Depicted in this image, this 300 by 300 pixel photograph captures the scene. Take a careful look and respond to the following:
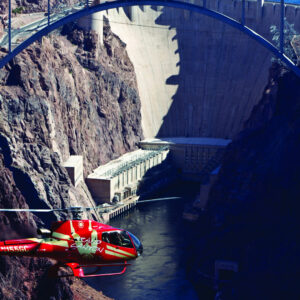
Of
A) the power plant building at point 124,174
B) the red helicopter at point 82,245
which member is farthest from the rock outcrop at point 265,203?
the red helicopter at point 82,245

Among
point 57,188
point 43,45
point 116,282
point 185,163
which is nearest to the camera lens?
point 116,282

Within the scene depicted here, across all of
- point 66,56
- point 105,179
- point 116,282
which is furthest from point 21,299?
point 66,56

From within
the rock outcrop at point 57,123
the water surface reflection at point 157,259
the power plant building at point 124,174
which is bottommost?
the water surface reflection at point 157,259

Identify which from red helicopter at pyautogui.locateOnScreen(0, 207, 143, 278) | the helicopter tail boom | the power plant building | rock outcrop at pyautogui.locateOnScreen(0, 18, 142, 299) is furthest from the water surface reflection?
the helicopter tail boom

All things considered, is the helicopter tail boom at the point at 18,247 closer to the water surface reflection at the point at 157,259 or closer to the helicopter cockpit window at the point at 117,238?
the helicopter cockpit window at the point at 117,238

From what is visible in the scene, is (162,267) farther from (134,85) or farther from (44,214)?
(134,85)

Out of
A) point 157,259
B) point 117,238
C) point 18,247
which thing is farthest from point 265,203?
point 18,247

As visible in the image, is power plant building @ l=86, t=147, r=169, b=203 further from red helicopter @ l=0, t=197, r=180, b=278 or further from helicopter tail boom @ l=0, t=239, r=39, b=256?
helicopter tail boom @ l=0, t=239, r=39, b=256

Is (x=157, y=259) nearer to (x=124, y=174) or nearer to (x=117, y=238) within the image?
(x=124, y=174)
